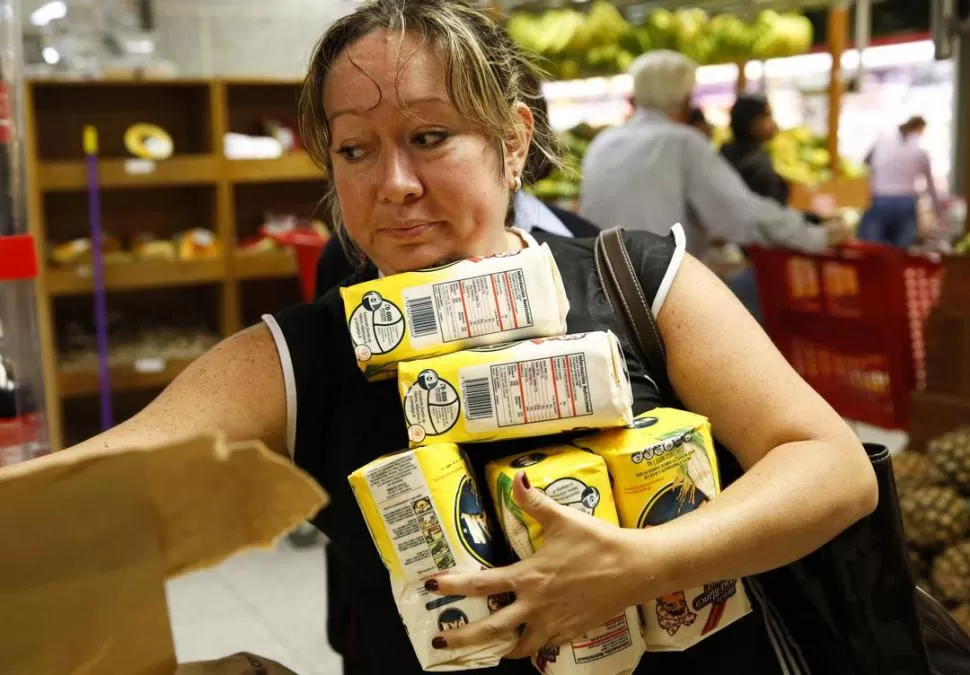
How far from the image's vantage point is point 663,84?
396 centimetres

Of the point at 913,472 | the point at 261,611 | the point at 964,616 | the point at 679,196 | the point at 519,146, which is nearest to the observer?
the point at 519,146

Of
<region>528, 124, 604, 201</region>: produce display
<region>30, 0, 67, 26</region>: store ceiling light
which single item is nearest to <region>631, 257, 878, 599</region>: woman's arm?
<region>528, 124, 604, 201</region>: produce display

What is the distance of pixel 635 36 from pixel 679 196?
2.26 meters

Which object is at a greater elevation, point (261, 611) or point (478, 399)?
point (478, 399)

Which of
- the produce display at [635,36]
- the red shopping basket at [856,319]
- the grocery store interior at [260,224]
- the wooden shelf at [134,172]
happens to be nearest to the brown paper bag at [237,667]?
the grocery store interior at [260,224]

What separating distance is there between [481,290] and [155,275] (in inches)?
175

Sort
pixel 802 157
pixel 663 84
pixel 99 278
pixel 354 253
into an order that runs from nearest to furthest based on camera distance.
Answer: pixel 354 253 → pixel 663 84 → pixel 99 278 → pixel 802 157

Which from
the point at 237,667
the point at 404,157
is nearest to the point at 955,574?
the point at 404,157

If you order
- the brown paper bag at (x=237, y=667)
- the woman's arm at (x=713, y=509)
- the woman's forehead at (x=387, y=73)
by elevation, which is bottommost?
the brown paper bag at (x=237, y=667)

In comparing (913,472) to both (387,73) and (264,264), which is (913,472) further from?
(264,264)

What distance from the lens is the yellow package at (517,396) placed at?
103cm

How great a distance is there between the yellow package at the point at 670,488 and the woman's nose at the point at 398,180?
0.34 metres

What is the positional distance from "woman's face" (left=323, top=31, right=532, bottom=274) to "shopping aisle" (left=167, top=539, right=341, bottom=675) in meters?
1.89

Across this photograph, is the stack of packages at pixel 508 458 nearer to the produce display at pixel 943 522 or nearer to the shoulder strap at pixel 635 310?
the shoulder strap at pixel 635 310
